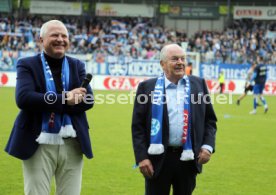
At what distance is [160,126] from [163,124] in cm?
4

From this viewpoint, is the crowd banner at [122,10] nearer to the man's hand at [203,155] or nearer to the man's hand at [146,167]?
the man's hand at [203,155]

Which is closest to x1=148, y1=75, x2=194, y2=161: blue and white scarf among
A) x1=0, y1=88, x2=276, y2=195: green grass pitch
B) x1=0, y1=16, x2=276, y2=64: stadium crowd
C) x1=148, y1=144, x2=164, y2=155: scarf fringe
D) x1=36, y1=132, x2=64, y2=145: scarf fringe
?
x1=148, y1=144, x2=164, y2=155: scarf fringe

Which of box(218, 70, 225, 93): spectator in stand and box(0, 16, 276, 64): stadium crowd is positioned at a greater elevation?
box(0, 16, 276, 64): stadium crowd

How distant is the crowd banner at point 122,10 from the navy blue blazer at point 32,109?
157 feet

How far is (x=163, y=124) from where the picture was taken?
201 inches

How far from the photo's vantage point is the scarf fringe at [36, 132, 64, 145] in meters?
4.87

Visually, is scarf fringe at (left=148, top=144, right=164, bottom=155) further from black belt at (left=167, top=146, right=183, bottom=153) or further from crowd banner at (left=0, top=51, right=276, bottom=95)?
crowd banner at (left=0, top=51, right=276, bottom=95)

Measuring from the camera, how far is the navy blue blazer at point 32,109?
15.8 feet

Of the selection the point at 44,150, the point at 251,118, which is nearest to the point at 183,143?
the point at 44,150

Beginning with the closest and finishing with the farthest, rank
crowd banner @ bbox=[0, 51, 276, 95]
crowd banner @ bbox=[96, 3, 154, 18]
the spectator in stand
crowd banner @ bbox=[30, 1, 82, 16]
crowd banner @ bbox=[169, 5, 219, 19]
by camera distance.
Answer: the spectator in stand < crowd banner @ bbox=[0, 51, 276, 95] < crowd banner @ bbox=[30, 1, 82, 16] < crowd banner @ bbox=[169, 5, 219, 19] < crowd banner @ bbox=[96, 3, 154, 18]

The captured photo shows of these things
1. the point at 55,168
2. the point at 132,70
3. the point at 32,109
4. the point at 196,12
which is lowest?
the point at 132,70

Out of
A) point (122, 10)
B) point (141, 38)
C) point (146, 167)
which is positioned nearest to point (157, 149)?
point (146, 167)

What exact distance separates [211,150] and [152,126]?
25.2 inches

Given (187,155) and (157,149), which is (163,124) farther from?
(187,155)
